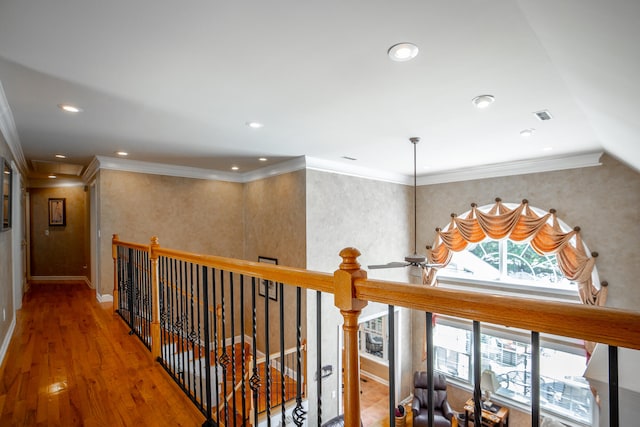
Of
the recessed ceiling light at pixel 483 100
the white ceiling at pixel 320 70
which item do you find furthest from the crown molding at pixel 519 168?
the recessed ceiling light at pixel 483 100

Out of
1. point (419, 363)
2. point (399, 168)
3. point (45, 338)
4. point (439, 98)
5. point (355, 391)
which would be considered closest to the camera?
point (355, 391)

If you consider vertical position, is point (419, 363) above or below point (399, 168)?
below

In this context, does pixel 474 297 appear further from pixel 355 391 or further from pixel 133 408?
pixel 133 408

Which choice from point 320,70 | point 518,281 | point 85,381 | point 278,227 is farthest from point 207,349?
point 518,281

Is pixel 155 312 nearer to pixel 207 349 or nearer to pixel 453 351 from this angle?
pixel 207 349

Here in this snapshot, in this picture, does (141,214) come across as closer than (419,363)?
Yes

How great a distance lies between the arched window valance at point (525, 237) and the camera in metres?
4.60

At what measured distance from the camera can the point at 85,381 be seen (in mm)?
2357

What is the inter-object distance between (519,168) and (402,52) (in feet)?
15.1

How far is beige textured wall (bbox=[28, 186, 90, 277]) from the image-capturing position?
24.6ft

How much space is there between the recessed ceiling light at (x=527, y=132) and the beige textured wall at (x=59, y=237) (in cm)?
895

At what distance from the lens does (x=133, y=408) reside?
2.02m

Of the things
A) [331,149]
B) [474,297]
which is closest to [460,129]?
[331,149]

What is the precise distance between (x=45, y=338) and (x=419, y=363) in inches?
260
